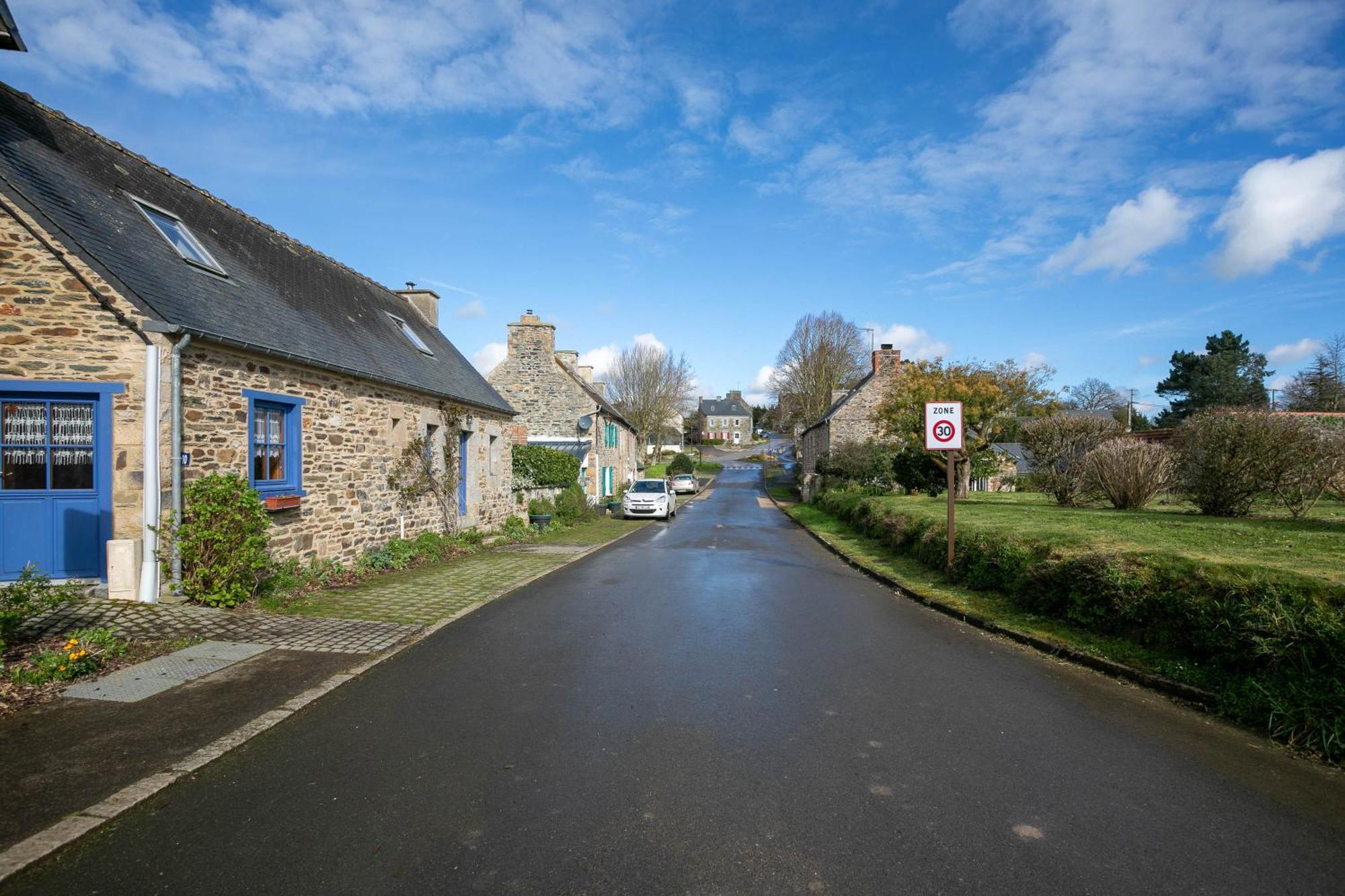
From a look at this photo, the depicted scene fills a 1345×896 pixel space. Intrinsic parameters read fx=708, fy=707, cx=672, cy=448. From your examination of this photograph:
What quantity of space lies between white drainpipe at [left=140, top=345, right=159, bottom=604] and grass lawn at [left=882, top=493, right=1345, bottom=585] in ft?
34.4

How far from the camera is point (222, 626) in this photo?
7.40m

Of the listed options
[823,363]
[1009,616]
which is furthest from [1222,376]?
[1009,616]

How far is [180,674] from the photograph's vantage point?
5895 millimetres

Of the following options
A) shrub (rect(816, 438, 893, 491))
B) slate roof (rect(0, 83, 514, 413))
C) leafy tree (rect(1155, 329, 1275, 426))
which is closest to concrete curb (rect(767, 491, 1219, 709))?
slate roof (rect(0, 83, 514, 413))

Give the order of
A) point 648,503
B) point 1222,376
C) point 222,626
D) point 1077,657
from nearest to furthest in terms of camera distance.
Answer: point 1077,657 < point 222,626 < point 648,503 < point 1222,376

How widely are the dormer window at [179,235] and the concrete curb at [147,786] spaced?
7.33 metres

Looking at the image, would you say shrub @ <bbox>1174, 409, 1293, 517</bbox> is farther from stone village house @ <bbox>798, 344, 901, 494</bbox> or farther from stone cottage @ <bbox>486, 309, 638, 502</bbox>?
stone village house @ <bbox>798, 344, 901, 494</bbox>

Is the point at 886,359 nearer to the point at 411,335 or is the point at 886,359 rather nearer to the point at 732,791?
the point at 411,335

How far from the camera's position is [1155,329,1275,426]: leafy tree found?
4659cm

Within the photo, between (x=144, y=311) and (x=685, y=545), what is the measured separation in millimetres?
12464

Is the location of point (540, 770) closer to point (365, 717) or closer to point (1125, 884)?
point (365, 717)

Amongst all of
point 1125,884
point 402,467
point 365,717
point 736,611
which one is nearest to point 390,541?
point 402,467

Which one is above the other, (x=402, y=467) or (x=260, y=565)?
(x=402, y=467)

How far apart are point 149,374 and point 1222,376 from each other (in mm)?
58387
